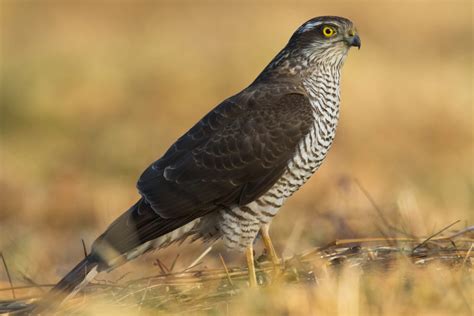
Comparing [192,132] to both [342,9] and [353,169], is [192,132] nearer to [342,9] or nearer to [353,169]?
[353,169]

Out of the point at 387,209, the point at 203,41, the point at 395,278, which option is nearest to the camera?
the point at 395,278

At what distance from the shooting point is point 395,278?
5090 mm

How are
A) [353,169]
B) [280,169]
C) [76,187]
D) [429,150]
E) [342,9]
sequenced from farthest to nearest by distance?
[342,9] < [429,150] < [353,169] < [76,187] < [280,169]

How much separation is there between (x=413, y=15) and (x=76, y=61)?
1288cm

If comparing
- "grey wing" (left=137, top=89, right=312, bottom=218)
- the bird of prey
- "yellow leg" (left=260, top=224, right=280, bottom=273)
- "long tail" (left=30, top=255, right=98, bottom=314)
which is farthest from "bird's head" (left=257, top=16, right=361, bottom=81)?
"long tail" (left=30, top=255, right=98, bottom=314)

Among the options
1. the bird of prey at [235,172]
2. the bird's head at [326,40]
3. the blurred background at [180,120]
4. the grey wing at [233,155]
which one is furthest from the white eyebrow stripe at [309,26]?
the blurred background at [180,120]

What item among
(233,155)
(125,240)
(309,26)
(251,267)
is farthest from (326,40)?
(125,240)

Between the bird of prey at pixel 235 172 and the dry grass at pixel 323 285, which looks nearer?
the dry grass at pixel 323 285

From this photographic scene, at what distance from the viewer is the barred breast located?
6.50 meters

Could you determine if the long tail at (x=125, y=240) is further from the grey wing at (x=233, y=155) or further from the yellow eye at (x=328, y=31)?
the yellow eye at (x=328, y=31)

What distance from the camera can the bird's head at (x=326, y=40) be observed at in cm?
705

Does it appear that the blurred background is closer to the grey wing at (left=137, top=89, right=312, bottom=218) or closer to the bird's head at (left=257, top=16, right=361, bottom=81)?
the grey wing at (left=137, top=89, right=312, bottom=218)

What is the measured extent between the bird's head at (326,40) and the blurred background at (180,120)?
1.16 metres

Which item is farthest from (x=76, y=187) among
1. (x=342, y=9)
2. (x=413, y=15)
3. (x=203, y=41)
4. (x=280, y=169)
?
(x=413, y=15)
